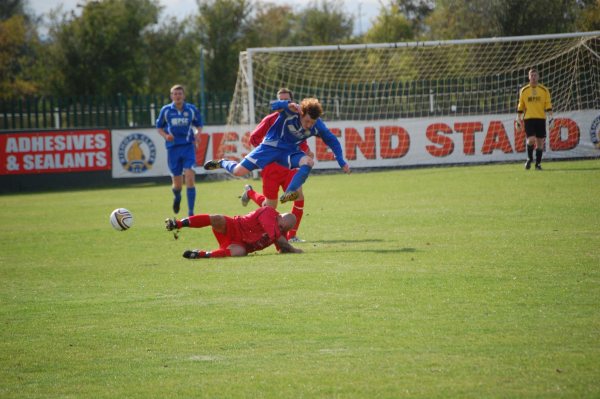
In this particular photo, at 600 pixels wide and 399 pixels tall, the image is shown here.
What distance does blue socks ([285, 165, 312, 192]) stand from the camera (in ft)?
38.9

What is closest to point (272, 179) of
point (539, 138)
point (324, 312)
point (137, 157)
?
point (324, 312)

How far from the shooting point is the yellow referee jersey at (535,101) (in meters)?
22.0

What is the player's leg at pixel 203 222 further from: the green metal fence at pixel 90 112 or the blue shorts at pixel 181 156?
the green metal fence at pixel 90 112

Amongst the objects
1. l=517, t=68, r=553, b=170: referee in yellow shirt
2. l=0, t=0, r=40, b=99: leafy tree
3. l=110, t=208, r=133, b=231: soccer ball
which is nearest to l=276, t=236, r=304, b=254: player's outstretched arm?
l=110, t=208, r=133, b=231: soccer ball

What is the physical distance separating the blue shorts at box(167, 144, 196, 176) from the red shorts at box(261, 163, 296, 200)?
14.0 ft

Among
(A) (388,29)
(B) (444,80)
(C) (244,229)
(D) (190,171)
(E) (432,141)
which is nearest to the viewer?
(C) (244,229)

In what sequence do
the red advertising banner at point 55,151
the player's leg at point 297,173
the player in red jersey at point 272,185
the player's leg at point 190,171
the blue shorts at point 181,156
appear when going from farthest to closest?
the red advertising banner at point 55,151 < the blue shorts at point 181,156 < the player's leg at point 190,171 < the player in red jersey at point 272,185 < the player's leg at point 297,173

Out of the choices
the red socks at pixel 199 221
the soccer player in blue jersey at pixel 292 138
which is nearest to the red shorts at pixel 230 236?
the red socks at pixel 199 221

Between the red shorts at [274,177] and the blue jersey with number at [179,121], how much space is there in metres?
4.31

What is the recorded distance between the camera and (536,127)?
22.2 metres

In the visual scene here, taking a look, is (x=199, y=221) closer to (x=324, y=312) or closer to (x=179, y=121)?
(x=324, y=312)

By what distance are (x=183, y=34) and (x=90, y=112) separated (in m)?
26.6

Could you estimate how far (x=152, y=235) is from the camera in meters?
14.0

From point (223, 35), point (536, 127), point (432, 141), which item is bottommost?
point (432, 141)
